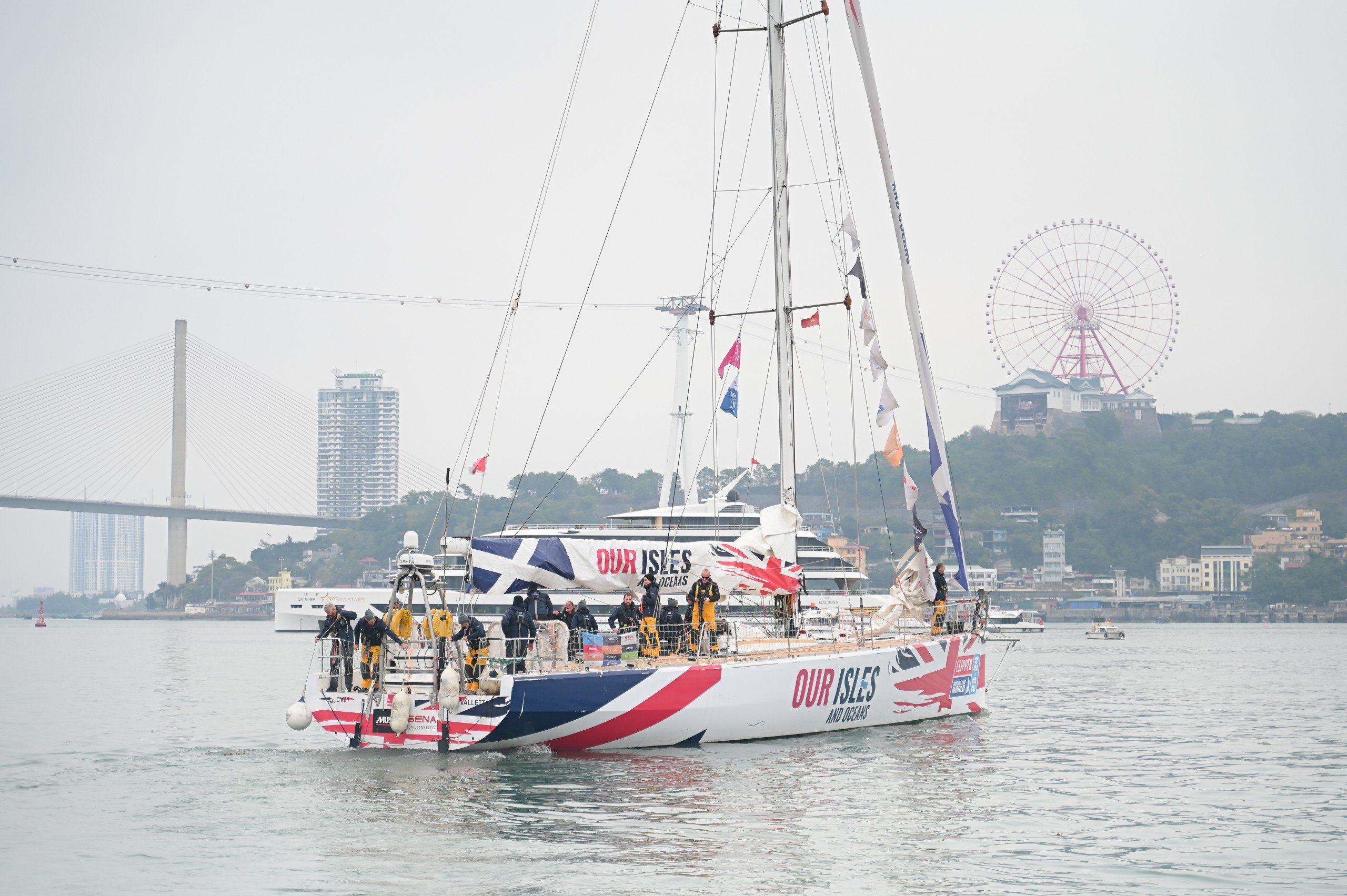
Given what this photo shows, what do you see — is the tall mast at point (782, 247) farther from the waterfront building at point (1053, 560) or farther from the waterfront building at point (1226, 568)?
the waterfront building at point (1053, 560)


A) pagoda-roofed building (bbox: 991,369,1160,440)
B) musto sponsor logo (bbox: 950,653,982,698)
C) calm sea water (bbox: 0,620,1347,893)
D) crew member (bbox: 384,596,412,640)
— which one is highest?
pagoda-roofed building (bbox: 991,369,1160,440)

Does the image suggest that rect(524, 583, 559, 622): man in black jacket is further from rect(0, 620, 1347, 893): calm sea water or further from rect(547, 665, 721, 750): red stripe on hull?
rect(0, 620, 1347, 893): calm sea water

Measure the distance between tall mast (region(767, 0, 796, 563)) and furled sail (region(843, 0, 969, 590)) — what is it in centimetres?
127

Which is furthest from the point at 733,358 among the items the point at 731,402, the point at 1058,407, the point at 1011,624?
the point at 1058,407

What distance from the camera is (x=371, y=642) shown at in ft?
54.6

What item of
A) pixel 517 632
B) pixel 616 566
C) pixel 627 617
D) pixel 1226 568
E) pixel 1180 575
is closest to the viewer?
pixel 517 632

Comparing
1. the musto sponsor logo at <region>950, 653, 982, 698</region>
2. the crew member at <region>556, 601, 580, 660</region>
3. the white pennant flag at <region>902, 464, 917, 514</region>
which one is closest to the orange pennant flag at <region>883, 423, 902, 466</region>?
the white pennant flag at <region>902, 464, 917, 514</region>

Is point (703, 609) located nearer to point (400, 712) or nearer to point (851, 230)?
point (400, 712)

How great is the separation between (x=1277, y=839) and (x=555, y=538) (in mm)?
9294

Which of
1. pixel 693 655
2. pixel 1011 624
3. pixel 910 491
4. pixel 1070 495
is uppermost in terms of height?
pixel 1070 495

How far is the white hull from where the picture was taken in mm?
16484

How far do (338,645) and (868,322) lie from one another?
935 cm

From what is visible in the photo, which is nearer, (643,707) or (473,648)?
(473,648)

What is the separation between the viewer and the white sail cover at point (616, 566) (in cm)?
1844
